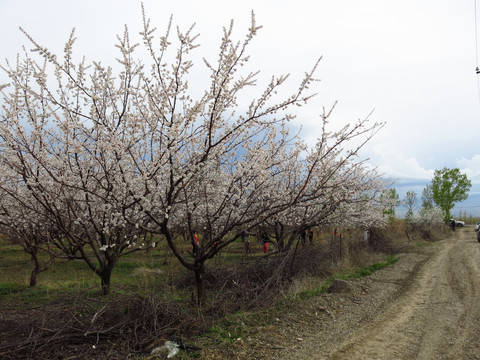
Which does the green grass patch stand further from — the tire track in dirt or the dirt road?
the tire track in dirt

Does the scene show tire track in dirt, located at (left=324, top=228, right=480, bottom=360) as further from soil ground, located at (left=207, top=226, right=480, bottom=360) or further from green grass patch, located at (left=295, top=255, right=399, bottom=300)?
green grass patch, located at (left=295, top=255, right=399, bottom=300)

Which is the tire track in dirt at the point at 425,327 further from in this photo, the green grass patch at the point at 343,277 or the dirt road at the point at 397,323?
the green grass patch at the point at 343,277

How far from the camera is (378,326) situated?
5.71 m

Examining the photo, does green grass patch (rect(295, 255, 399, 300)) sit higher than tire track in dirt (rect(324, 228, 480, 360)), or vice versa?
green grass patch (rect(295, 255, 399, 300))

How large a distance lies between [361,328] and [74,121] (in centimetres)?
573

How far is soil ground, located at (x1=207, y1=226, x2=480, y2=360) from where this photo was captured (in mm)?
4650

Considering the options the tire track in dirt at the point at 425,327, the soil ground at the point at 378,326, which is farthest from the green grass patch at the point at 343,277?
the tire track in dirt at the point at 425,327

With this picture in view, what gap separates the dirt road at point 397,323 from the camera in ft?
15.4

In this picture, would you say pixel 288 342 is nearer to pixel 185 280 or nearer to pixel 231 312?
pixel 231 312

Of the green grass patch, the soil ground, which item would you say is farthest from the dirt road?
the green grass patch

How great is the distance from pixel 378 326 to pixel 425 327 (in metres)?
0.77

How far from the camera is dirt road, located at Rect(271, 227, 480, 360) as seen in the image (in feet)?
15.4

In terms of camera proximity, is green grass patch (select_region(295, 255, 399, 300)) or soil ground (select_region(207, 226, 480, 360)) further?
green grass patch (select_region(295, 255, 399, 300))

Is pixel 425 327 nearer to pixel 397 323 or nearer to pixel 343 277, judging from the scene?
pixel 397 323
